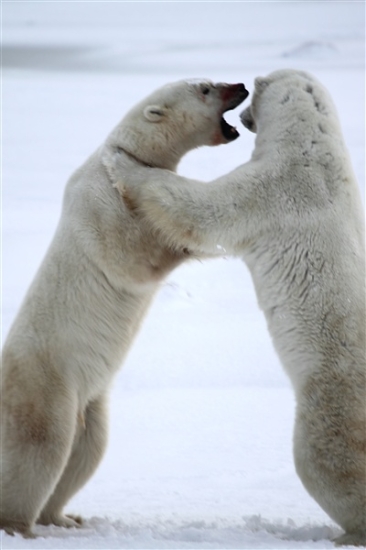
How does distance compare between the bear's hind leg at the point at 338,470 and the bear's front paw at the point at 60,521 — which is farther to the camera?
the bear's front paw at the point at 60,521

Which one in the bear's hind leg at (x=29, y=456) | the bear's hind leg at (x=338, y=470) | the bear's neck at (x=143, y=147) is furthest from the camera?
the bear's neck at (x=143, y=147)

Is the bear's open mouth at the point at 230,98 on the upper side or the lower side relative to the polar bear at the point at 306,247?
upper

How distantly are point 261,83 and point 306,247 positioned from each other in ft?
2.50

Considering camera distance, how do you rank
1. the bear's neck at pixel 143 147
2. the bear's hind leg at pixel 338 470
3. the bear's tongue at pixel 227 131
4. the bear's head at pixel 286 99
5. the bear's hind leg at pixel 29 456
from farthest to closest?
the bear's tongue at pixel 227 131
the bear's neck at pixel 143 147
the bear's head at pixel 286 99
the bear's hind leg at pixel 29 456
the bear's hind leg at pixel 338 470

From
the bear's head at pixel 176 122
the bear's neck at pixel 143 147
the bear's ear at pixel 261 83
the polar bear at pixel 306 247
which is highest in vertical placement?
the bear's ear at pixel 261 83

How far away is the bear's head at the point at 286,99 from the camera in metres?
3.08

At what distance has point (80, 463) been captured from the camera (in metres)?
3.34

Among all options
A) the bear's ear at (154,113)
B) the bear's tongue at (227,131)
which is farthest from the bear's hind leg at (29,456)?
the bear's tongue at (227,131)

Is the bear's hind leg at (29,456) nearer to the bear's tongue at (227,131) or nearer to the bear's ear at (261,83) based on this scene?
the bear's tongue at (227,131)

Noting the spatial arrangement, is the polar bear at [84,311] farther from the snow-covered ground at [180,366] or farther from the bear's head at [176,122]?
the snow-covered ground at [180,366]

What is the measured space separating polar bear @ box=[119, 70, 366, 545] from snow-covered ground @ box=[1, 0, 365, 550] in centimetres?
33

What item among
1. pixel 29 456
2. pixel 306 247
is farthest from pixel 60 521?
pixel 306 247

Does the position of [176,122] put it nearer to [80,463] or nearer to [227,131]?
[227,131]

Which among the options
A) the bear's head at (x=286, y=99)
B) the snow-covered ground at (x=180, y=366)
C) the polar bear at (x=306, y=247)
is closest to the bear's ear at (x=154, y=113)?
the polar bear at (x=306, y=247)
